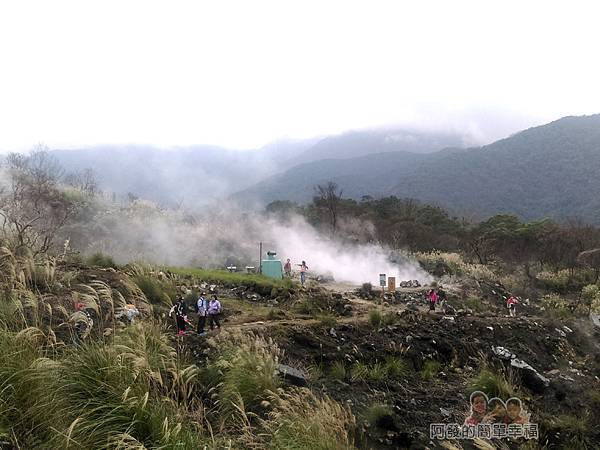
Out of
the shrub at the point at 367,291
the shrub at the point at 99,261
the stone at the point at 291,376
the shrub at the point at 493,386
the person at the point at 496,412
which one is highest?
the shrub at the point at 99,261

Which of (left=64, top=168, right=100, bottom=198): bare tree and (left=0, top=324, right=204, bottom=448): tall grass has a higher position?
(left=64, top=168, right=100, bottom=198): bare tree

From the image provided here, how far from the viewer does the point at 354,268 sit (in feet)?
90.1

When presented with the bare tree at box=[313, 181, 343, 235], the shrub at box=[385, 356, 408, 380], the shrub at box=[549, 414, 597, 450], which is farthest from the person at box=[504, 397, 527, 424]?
the bare tree at box=[313, 181, 343, 235]

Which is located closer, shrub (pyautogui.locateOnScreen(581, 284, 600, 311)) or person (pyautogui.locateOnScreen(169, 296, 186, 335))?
person (pyautogui.locateOnScreen(169, 296, 186, 335))

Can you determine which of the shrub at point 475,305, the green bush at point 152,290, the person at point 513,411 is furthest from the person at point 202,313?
the shrub at point 475,305

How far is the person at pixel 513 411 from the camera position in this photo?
6.25 meters

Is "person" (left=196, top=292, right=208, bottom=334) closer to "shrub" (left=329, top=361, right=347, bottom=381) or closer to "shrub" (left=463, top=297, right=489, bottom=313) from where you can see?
"shrub" (left=329, top=361, right=347, bottom=381)

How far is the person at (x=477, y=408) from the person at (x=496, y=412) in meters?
0.08

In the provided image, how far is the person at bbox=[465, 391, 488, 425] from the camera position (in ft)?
21.1

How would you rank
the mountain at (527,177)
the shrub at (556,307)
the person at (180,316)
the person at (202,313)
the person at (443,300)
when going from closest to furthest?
1. the person at (180,316)
2. the person at (202,313)
3. the person at (443,300)
4. the shrub at (556,307)
5. the mountain at (527,177)

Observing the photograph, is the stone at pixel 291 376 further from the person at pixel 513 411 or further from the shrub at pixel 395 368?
the person at pixel 513 411

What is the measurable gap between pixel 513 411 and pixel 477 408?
50 cm

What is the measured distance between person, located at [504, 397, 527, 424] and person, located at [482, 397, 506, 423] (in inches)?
2.0

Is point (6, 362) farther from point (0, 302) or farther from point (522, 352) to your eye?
point (522, 352)
